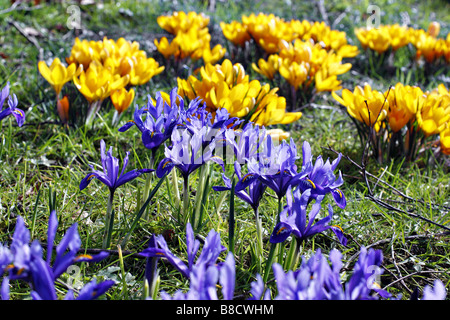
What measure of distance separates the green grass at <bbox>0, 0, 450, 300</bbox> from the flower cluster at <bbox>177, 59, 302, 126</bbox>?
0.35 m

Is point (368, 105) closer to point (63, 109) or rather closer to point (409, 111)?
point (409, 111)

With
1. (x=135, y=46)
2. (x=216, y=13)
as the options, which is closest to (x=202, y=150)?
(x=135, y=46)

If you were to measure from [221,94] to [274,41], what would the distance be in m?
1.53

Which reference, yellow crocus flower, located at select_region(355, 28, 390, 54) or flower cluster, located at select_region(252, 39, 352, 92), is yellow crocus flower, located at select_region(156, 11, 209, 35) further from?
yellow crocus flower, located at select_region(355, 28, 390, 54)

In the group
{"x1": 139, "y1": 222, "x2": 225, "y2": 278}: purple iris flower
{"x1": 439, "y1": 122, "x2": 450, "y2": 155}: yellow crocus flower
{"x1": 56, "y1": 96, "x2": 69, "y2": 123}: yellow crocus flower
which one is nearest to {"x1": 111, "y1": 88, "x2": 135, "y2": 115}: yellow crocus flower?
{"x1": 56, "y1": 96, "x2": 69, "y2": 123}: yellow crocus flower

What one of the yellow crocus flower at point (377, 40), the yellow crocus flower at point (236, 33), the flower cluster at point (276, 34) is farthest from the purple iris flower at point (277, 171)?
the yellow crocus flower at point (377, 40)

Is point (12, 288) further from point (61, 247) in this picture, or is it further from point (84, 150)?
point (84, 150)

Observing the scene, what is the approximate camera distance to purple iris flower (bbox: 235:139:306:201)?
1.24m

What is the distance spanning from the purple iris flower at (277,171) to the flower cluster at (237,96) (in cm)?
71

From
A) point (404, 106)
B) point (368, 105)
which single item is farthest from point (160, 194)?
point (404, 106)

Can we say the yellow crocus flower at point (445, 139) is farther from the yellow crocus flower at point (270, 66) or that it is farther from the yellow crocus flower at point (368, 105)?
the yellow crocus flower at point (270, 66)

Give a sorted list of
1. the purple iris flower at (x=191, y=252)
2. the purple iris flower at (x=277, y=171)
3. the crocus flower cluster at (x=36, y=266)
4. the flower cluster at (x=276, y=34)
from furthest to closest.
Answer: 1. the flower cluster at (x=276, y=34)
2. the purple iris flower at (x=277, y=171)
3. the purple iris flower at (x=191, y=252)
4. the crocus flower cluster at (x=36, y=266)

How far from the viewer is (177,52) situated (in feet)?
10.1

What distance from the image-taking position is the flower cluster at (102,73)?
220cm
